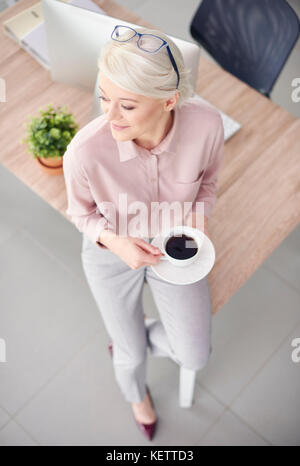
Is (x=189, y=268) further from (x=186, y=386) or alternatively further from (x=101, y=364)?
(x=101, y=364)

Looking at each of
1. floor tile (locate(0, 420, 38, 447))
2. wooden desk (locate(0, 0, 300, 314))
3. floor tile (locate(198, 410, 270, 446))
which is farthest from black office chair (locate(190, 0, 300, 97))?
floor tile (locate(0, 420, 38, 447))

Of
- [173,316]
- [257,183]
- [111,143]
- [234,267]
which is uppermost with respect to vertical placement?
[111,143]

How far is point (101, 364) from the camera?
2.19 m

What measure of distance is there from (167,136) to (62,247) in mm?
1222

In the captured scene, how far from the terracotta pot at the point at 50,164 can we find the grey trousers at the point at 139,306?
0.82ft

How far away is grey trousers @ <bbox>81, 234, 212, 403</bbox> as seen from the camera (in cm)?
153

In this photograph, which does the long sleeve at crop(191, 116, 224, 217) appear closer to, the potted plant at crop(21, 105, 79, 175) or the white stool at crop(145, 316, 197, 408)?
the potted plant at crop(21, 105, 79, 175)

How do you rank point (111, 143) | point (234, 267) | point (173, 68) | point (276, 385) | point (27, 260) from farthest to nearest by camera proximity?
point (27, 260) → point (276, 385) → point (234, 267) → point (111, 143) → point (173, 68)

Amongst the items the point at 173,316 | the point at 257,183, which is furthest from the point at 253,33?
the point at 173,316

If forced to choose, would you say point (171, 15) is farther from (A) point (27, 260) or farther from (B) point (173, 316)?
(B) point (173, 316)

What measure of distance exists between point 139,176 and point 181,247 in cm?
24

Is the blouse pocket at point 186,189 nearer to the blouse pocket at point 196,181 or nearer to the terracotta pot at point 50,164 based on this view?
the blouse pocket at point 196,181

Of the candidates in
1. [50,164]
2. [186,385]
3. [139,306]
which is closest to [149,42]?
[50,164]

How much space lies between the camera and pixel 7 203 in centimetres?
250
